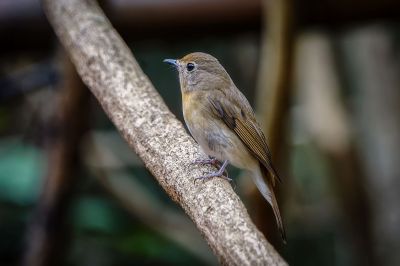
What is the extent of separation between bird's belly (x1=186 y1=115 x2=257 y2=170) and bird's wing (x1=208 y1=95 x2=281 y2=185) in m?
0.03

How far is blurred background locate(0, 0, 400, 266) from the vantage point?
4695 millimetres

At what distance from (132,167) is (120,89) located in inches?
133

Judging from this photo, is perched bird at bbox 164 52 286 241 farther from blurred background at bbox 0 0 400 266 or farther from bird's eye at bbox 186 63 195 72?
blurred background at bbox 0 0 400 266

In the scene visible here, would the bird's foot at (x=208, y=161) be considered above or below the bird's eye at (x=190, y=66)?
below

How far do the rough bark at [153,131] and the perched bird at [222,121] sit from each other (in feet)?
1.33

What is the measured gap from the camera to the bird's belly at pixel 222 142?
3.65 meters

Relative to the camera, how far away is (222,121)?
3.75 metres

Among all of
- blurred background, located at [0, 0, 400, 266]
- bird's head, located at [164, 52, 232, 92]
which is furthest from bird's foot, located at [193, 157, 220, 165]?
blurred background, located at [0, 0, 400, 266]

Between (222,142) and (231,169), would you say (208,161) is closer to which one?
(222,142)

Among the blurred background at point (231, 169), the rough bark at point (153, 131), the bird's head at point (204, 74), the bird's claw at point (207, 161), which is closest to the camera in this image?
the rough bark at point (153, 131)

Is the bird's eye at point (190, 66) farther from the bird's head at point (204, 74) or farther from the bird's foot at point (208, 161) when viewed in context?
the bird's foot at point (208, 161)

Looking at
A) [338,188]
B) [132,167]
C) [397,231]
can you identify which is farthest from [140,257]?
[397,231]

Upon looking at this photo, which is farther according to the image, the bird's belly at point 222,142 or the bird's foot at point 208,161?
the bird's belly at point 222,142

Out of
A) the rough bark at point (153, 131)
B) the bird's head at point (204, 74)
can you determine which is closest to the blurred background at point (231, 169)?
the bird's head at point (204, 74)
